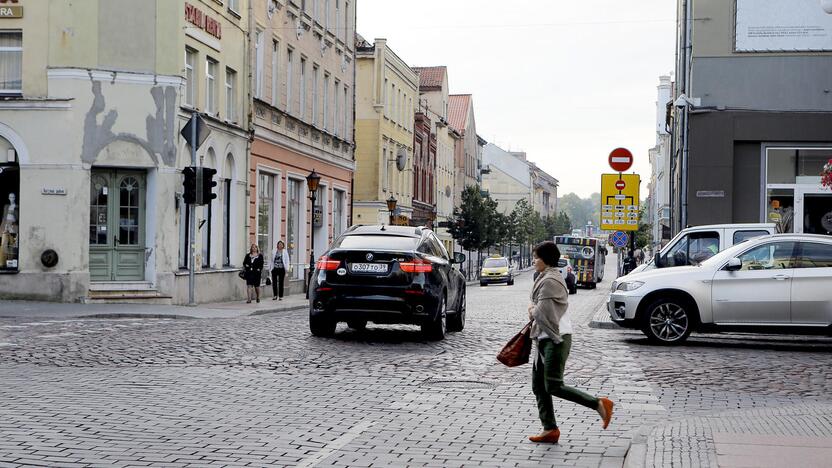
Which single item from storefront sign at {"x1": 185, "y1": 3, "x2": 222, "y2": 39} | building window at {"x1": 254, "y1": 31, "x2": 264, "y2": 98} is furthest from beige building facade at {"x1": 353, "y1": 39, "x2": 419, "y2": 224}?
storefront sign at {"x1": 185, "y1": 3, "x2": 222, "y2": 39}

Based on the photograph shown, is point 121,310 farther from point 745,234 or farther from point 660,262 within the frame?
point 745,234

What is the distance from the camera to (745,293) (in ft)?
56.3

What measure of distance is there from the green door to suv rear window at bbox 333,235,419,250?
1163 cm

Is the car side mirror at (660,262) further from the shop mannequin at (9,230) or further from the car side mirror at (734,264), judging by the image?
the shop mannequin at (9,230)

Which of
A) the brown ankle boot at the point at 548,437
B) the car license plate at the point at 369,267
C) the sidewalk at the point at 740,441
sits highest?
the car license plate at the point at 369,267

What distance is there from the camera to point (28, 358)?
46.3 feet

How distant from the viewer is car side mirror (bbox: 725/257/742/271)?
17250 millimetres

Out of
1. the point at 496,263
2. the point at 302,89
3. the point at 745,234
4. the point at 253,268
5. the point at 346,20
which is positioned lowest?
the point at 496,263

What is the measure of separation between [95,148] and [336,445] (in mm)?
19707

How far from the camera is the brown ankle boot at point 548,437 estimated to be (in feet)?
28.1

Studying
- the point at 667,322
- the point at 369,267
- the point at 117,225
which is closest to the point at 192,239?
the point at 117,225

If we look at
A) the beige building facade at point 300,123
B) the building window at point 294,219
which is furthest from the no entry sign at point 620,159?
the building window at point 294,219

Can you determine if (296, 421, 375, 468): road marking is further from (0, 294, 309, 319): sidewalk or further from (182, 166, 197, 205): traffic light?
(182, 166, 197, 205): traffic light

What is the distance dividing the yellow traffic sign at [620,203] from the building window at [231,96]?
1095 cm
